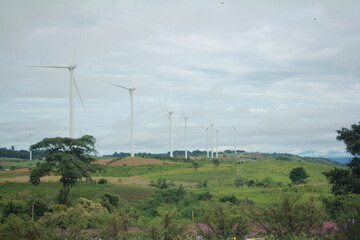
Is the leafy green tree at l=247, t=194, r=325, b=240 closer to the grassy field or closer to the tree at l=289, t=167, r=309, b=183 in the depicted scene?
the grassy field

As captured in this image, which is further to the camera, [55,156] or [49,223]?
[55,156]

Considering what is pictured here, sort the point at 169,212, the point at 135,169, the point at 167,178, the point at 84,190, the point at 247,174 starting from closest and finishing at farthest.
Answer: the point at 169,212 → the point at 84,190 → the point at 167,178 → the point at 247,174 → the point at 135,169

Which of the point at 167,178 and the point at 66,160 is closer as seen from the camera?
the point at 66,160

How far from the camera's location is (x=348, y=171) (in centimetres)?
3547

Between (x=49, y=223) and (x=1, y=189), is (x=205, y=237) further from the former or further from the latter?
(x=1, y=189)

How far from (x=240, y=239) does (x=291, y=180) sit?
63.6 m

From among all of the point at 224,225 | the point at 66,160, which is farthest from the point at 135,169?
the point at 224,225

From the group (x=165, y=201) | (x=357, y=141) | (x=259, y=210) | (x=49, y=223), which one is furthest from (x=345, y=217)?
(x=165, y=201)

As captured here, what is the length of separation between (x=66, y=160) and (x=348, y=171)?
28760 mm

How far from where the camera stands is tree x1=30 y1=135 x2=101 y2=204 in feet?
151

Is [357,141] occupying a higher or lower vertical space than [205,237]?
higher

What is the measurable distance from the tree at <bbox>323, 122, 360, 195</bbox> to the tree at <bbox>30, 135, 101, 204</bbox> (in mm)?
25944

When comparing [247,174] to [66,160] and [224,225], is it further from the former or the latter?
[224,225]

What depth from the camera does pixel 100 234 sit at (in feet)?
63.7
